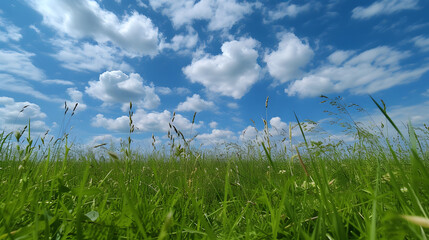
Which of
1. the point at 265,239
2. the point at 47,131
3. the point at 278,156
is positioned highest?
the point at 47,131

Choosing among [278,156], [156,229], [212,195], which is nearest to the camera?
[156,229]

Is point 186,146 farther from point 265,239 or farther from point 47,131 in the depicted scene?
point 47,131

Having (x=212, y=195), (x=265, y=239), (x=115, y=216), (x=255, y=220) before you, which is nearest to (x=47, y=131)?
(x=212, y=195)

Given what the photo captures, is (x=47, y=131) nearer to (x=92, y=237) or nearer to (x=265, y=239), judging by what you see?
(x=92, y=237)

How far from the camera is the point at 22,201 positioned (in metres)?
1.28

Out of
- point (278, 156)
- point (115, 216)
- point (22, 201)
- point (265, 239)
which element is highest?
point (278, 156)

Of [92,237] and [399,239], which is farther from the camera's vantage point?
[92,237]

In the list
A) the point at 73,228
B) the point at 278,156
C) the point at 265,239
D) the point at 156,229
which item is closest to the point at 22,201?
the point at 73,228

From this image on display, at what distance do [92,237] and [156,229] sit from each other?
0.33 m

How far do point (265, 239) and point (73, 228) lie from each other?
954 millimetres

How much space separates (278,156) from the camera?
4.96 metres

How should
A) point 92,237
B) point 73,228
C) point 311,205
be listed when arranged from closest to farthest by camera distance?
point 92,237 → point 73,228 → point 311,205

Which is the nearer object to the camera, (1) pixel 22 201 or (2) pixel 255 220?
(1) pixel 22 201

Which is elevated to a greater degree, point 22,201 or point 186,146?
point 186,146
